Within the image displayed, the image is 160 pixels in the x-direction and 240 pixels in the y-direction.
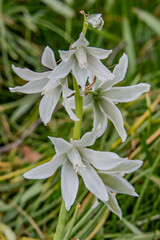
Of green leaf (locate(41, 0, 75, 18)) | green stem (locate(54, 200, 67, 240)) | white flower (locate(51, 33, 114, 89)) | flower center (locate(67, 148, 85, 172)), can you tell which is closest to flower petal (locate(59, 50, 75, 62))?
white flower (locate(51, 33, 114, 89))

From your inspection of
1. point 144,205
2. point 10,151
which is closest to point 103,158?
point 144,205

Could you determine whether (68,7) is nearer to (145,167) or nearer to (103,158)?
(145,167)

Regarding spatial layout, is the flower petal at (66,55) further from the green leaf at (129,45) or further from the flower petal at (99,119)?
the green leaf at (129,45)

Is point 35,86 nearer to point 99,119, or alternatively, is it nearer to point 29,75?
point 29,75

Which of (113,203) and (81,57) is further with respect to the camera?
(113,203)

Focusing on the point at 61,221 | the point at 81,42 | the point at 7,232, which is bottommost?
the point at 7,232

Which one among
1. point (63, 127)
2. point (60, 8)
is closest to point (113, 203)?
point (63, 127)
